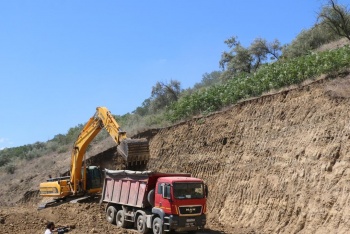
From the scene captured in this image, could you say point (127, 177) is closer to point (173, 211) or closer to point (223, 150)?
point (173, 211)

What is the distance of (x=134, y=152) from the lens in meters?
18.6

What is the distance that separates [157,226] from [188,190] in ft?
5.56

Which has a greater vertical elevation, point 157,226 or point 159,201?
point 159,201

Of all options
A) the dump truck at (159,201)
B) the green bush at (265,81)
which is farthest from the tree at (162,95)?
the dump truck at (159,201)

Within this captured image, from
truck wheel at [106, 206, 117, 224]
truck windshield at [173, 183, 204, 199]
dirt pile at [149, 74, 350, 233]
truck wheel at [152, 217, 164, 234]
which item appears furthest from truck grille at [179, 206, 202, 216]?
truck wheel at [106, 206, 117, 224]

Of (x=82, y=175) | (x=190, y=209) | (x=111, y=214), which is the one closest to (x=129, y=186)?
(x=111, y=214)

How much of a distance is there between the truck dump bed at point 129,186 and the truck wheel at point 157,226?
98 cm

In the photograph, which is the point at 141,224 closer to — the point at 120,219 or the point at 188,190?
the point at 120,219

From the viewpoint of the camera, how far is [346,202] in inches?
576

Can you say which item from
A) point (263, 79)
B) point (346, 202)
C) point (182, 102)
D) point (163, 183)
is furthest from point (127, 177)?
point (182, 102)

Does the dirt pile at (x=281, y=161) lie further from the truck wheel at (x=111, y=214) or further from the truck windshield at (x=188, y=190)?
the truck wheel at (x=111, y=214)

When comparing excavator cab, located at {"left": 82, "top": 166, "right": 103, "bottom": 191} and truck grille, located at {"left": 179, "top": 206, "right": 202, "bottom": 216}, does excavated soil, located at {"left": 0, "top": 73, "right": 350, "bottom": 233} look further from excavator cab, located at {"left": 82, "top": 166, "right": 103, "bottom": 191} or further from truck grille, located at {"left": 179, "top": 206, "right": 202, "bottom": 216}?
truck grille, located at {"left": 179, "top": 206, "right": 202, "bottom": 216}

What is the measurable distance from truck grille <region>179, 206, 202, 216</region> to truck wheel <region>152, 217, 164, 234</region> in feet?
2.82

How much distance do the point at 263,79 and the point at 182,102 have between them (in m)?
7.00
